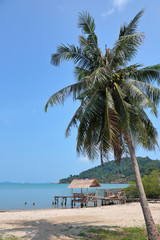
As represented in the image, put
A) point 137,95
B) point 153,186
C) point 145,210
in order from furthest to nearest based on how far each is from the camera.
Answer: point 153,186 → point 137,95 → point 145,210

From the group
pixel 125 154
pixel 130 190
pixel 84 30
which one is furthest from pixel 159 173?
pixel 84 30

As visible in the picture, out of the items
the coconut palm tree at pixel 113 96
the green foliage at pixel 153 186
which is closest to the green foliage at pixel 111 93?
the coconut palm tree at pixel 113 96

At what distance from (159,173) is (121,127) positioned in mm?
23564

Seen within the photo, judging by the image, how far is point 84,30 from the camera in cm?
946

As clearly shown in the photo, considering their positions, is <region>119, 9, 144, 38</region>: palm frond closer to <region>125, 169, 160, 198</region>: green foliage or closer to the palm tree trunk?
the palm tree trunk

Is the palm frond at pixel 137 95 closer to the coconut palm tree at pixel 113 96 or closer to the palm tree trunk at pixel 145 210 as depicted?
the coconut palm tree at pixel 113 96

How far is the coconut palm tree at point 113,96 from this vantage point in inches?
319

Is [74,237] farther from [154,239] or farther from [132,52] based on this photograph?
[132,52]

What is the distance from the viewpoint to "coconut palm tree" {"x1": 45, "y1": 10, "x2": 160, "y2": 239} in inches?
319

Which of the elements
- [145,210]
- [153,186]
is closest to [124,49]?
[145,210]

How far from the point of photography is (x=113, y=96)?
355 inches

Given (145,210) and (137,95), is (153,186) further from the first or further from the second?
(137,95)

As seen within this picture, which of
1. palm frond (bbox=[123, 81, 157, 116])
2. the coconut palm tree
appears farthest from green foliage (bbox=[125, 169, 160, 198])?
palm frond (bbox=[123, 81, 157, 116])

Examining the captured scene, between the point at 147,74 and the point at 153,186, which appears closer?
the point at 147,74
